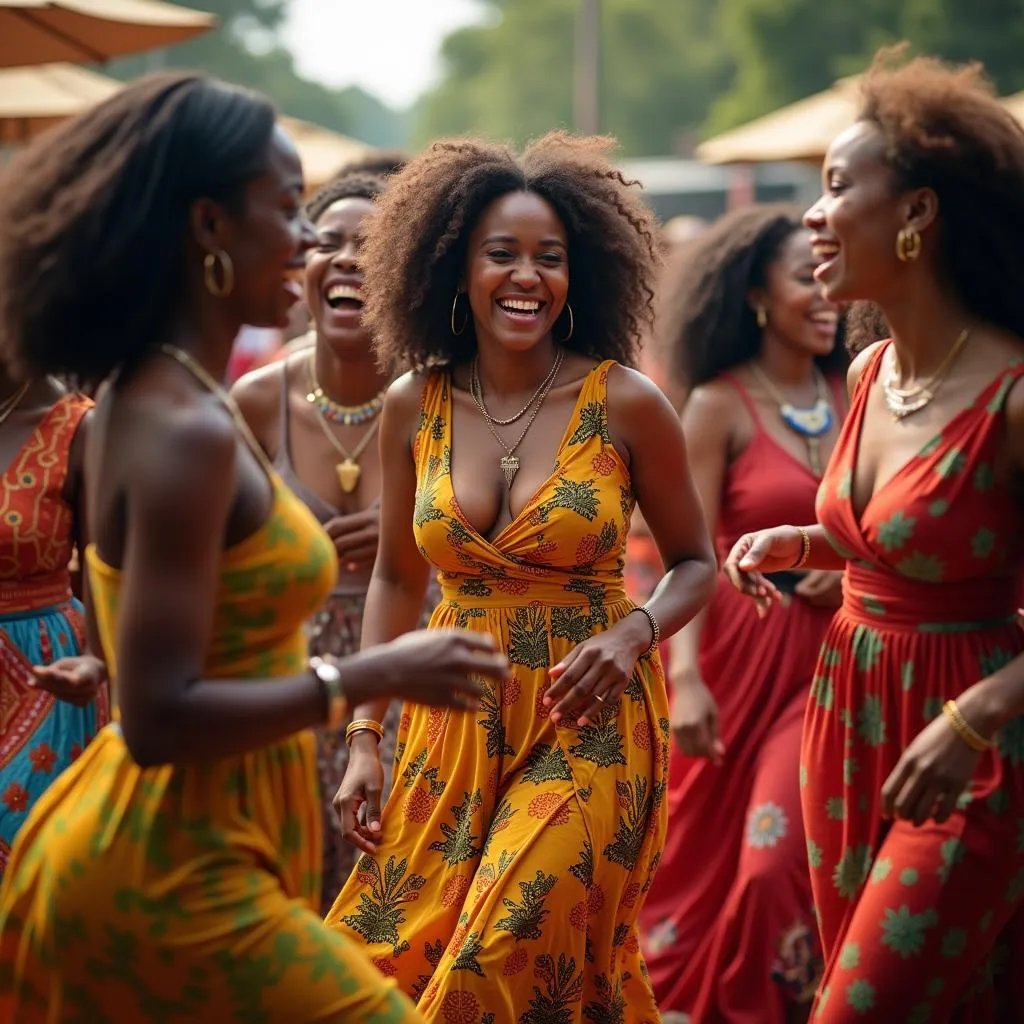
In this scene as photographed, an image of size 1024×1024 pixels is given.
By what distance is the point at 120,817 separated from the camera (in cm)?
305

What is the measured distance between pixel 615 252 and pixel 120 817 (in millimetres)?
2317

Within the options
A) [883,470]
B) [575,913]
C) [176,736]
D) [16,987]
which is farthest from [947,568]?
[16,987]

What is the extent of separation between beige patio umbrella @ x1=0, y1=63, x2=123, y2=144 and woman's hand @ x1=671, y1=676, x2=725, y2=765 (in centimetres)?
510

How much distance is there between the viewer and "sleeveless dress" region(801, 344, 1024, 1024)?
12.6 feet

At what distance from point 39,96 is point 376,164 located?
4223mm

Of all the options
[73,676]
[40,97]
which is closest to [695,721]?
[73,676]

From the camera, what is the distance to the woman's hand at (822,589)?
624 cm

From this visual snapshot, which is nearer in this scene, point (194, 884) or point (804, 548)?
point (194, 884)

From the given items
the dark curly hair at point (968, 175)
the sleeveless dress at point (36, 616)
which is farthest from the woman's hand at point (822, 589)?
the sleeveless dress at point (36, 616)

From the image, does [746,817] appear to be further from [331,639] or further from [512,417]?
[512,417]

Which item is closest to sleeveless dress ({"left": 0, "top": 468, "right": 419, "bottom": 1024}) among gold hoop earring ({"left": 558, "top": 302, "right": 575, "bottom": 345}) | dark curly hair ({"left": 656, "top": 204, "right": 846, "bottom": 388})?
gold hoop earring ({"left": 558, "top": 302, "right": 575, "bottom": 345})

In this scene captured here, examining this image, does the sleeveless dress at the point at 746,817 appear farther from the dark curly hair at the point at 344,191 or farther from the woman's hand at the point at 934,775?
the woman's hand at the point at 934,775

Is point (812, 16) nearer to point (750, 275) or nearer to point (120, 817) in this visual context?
point (750, 275)

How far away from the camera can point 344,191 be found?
20.9ft
